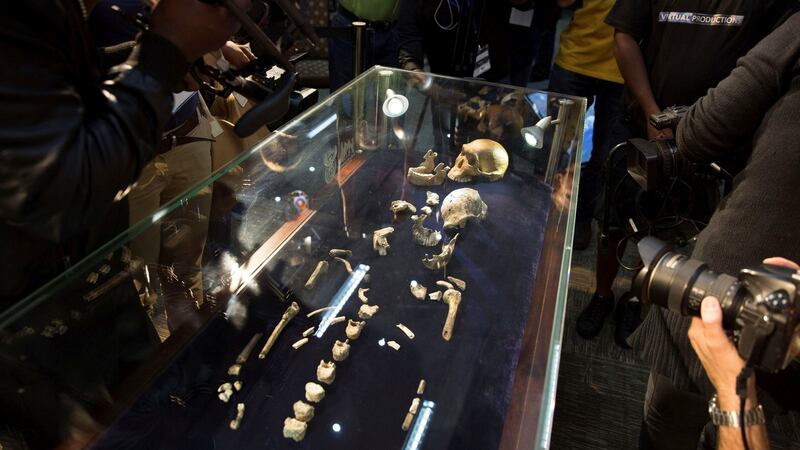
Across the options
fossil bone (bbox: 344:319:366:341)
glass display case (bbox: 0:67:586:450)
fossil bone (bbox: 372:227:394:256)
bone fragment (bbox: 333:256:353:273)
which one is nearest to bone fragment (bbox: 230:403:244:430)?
glass display case (bbox: 0:67:586:450)

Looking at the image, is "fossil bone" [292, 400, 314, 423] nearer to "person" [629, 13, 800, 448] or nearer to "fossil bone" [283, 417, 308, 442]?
"fossil bone" [283, 417, 308, 442]

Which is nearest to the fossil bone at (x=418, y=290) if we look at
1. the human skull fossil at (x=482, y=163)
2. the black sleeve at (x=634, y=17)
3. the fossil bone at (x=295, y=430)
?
the fossil bone at (x=295, y=430)

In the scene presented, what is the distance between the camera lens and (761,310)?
92 centimetres

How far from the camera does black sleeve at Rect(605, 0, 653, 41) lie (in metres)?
2.15

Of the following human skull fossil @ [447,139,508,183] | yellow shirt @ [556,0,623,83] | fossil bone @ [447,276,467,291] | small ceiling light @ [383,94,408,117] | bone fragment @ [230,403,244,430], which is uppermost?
yellow shirt @ [556,0,623,83]

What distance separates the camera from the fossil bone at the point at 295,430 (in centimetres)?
135

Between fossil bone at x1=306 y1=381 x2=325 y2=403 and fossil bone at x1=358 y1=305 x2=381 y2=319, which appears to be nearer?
fossil bone at x1=306 y1=381 x2=325 y2=403

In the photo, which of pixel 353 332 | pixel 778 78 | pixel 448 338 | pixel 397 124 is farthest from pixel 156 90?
pixel 397 124

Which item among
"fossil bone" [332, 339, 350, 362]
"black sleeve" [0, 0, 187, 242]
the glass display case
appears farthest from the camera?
"fossil bone" [332, 339, 350, 362]

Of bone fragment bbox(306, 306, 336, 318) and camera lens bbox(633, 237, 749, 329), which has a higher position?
camera lens bbox(633, 237, 749, 329)

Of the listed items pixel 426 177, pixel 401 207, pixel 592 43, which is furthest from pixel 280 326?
pixel 592 43

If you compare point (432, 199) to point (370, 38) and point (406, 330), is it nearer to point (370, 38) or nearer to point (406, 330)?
point (406, 330)

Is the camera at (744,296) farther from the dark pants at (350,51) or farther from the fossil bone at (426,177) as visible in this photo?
the dark pants at (350,51)

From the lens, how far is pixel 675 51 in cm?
207
